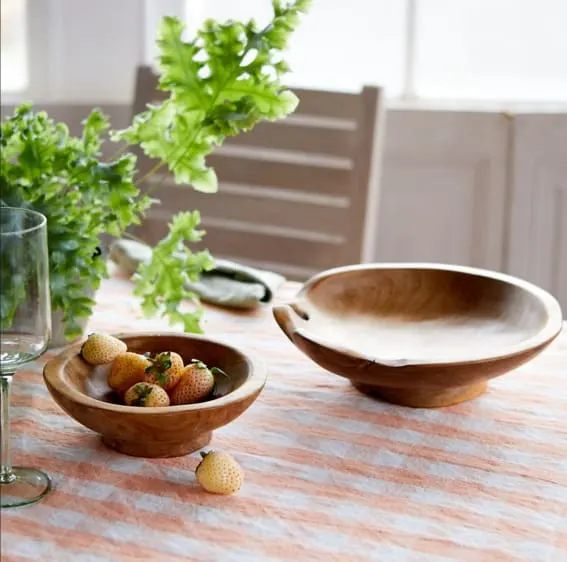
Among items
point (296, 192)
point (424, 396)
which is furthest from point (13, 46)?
point (424, 396)

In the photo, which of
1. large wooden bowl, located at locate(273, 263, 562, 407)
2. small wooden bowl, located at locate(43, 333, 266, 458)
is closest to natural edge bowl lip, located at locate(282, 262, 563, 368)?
large wooden bowl, located at locate(273, 263, 562, 407)

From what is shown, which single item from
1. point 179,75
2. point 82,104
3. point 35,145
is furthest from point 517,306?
point 82,104

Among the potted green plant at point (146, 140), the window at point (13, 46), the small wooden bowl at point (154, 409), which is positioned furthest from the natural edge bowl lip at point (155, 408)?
the window at point (13, 46)

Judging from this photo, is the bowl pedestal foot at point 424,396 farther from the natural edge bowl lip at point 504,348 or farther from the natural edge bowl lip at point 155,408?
the natural edge bowl lip at point 155,408

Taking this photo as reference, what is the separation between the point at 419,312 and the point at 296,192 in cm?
79

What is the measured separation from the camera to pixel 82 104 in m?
2.49

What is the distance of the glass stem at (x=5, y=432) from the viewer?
1.03 metres

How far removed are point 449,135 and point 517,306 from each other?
1.09 metres

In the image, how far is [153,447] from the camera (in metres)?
1.10

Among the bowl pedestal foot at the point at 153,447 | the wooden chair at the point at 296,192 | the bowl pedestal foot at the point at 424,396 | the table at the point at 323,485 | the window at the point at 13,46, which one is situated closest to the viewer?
the table at the point at 323,485

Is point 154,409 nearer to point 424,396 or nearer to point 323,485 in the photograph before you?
point 323,485

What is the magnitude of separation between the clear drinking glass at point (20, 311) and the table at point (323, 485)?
0.03m

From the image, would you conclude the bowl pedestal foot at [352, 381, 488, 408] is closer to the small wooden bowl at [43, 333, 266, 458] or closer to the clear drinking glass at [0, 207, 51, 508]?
the small wooden bowl at [43, 333, 266, 458]

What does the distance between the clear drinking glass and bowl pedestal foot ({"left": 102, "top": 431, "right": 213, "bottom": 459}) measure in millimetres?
85
